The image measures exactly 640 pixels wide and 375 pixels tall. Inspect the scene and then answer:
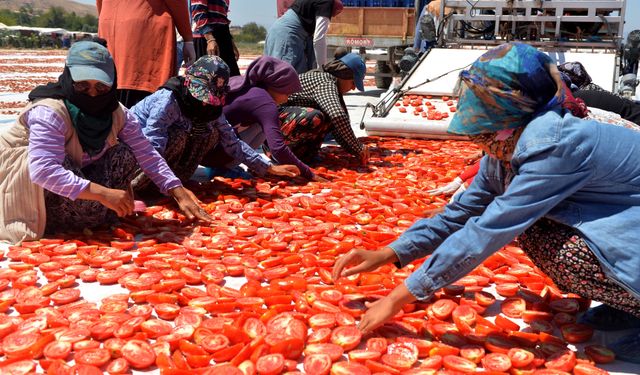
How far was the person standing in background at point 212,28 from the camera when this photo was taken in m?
4.90

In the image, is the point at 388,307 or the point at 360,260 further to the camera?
the point at 360,260

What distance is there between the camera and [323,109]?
4625mm

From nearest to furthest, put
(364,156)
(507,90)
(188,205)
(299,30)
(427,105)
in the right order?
(507,90), (188,205), (364,156), (299,30), (427,105)

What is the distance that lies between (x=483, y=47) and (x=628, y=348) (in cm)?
661

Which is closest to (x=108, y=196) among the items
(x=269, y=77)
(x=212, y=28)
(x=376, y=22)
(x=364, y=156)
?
(x=269, y=77)

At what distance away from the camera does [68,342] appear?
75.6 inches

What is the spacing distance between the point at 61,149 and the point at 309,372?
1.66m

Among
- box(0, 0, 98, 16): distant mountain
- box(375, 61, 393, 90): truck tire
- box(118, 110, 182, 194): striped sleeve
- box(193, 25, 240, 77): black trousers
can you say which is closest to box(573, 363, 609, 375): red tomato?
box(118, 110, 182, 194): striped sleeve

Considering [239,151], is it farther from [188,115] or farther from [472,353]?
[472,353]

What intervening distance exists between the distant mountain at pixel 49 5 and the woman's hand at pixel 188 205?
140 meters

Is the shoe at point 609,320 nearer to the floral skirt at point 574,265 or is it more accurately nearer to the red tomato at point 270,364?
the floral skirt at point 574,265

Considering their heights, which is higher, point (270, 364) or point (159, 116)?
point (159, 116)

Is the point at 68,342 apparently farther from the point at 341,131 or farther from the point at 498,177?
→ the point at 341,131

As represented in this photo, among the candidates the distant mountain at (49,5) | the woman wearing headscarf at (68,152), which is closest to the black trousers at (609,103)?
the woman wearing headscarf at (68,152)
